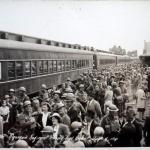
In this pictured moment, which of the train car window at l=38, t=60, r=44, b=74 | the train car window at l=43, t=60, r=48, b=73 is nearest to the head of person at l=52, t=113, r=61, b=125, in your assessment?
the train car window at l=38, t=60, r=44, b=74

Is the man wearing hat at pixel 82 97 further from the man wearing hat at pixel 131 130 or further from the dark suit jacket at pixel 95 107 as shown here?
the man wearing hat at pixel 131 130

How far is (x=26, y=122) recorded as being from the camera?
135 inches

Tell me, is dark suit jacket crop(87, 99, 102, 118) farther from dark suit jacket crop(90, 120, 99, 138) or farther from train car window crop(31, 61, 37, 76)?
train car window crop(31, 61, 37, 76)

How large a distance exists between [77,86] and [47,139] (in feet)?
4.28

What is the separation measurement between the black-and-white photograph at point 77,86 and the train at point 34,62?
1 centimetres

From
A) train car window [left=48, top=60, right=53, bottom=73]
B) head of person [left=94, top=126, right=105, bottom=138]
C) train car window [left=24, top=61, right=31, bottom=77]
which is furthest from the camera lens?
train car window [left=48, top=60, right=53, bottom=73]

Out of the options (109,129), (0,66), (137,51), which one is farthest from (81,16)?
(109,129)

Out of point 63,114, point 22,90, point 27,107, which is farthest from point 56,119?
point 22,90

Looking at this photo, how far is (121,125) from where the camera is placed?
3217 mm

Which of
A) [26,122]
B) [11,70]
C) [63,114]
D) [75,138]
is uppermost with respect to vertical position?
[11,70]

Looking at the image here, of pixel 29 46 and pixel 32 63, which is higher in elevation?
pixel 29 46

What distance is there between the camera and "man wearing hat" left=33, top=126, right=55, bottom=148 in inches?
129

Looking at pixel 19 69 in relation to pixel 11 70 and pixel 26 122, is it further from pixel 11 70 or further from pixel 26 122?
pixel 26 122

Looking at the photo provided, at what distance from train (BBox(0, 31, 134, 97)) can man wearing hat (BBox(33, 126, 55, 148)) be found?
76cm
